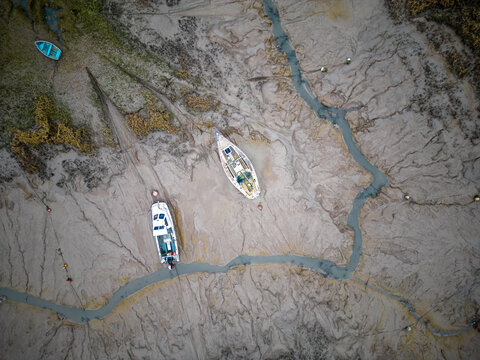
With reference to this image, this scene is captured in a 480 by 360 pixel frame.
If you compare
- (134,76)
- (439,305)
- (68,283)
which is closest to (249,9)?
(134,76)

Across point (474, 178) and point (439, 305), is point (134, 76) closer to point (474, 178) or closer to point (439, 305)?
point (474, 178)

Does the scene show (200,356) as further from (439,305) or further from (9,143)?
(9,143)

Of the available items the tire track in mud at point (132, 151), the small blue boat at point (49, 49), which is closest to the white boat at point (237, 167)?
the tire track in mud at point (132, 151)

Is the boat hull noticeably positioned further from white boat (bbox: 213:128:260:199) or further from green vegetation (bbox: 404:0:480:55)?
green vegetation (bbox: 404:0:480:55)

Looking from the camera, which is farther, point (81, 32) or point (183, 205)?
point (183, 205)

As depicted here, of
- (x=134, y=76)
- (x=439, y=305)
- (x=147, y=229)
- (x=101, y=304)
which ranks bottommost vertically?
(x=439, y=305)

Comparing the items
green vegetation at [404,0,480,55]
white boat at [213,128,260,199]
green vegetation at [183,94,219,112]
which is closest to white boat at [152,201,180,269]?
white boat at [213,128,260,199]

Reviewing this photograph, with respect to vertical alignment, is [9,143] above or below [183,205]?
above
